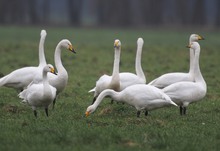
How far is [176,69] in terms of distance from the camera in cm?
1966

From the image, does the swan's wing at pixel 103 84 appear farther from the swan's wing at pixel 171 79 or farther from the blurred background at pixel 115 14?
the blurred background at pixel 115 14

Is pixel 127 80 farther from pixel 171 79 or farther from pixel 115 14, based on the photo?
pixel 115 14

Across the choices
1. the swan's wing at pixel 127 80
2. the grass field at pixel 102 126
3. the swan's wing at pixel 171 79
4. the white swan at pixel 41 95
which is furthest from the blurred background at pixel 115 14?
the white swan at pixel 41 95

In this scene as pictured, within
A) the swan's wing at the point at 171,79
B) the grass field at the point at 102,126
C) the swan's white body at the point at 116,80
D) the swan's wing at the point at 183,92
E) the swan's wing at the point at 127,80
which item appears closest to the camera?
the grass field at the point at 102,126

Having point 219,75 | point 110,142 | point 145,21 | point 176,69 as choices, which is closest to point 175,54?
point 176,69

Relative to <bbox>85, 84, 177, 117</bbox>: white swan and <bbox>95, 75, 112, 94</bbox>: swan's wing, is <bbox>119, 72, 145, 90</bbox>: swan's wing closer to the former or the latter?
<bbox>95, 75, 112, 94</bbox>: swan's wing

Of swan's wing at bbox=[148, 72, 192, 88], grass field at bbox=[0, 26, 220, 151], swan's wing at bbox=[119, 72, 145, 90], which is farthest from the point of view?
swan's wing at bbox=[148, 72, 192, 88]

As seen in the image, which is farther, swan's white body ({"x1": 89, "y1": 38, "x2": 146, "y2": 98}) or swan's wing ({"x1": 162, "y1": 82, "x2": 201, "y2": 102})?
swan's white body ({"x1": 89, "y1": 38, "x2": 146, "y2": 98})

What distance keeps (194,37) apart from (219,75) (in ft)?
12.7

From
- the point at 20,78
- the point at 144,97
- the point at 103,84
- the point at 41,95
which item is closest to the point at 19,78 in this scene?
the point at 20,78

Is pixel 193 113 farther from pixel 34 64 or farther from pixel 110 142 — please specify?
pixel 34 64

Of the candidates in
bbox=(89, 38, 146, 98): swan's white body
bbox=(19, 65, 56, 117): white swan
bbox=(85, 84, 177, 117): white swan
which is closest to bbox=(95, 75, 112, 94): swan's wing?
bbox=(89, 38, 146, 98): swan's white body

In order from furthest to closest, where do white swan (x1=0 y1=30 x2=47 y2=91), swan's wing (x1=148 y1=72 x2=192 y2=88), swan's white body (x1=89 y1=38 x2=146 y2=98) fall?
swan's wing (x1=148 y1=72 x2=192 y2=88), white swan (x1=0 y1=30 x2=47 y2=91), swan's white body (x1=89 y1=38 x2=146 y2=98)

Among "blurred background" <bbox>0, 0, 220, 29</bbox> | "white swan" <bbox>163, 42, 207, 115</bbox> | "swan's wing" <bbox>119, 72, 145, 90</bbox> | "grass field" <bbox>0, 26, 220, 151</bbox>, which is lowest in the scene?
"grass field" <bbox>0, 26, 220, 151</bbox>
